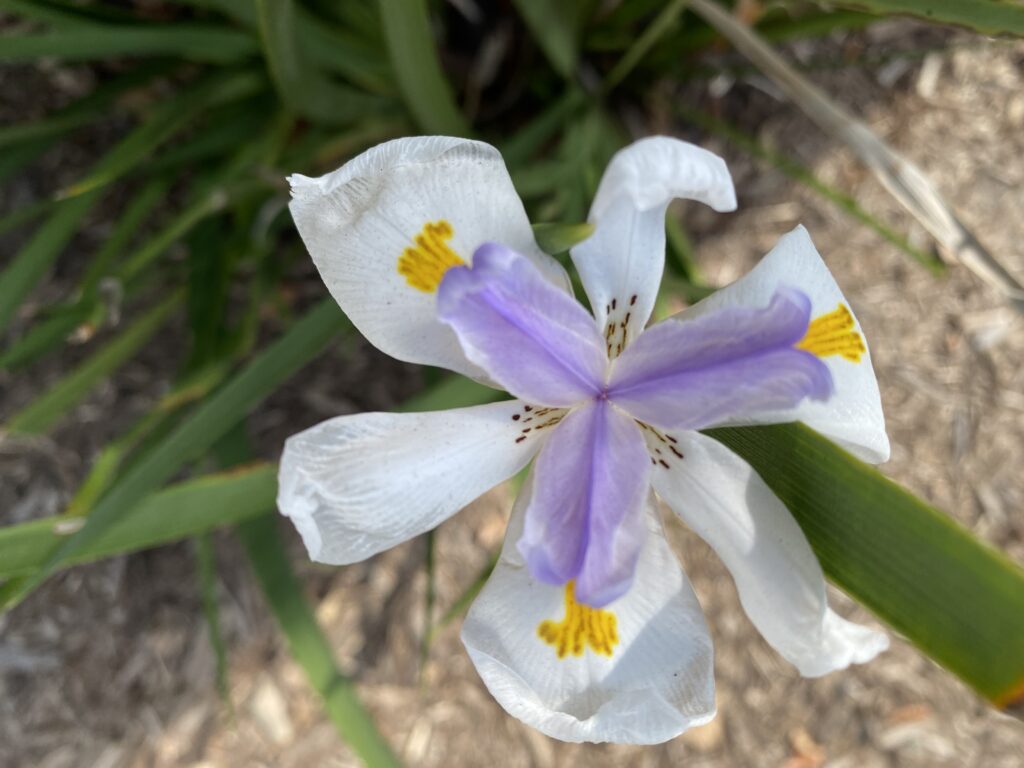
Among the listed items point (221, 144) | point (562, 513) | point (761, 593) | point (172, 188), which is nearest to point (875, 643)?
point (761, 593)

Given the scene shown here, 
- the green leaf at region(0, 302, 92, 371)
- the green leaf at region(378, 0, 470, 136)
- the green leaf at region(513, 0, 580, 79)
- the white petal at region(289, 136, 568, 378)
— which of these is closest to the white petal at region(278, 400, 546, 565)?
the white petal at region(289, 136, 568, 378)

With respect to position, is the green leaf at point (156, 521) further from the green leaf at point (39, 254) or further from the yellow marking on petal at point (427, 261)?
the green leaf at point (39, 254)

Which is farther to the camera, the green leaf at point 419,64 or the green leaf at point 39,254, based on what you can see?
the green leaf at point 39,254

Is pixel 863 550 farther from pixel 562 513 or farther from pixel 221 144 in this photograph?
pixel 221 144

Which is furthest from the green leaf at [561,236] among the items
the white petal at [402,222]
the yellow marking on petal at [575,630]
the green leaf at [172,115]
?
the green leaf at [172,115]

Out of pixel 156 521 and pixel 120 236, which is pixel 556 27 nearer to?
pixel 120 236

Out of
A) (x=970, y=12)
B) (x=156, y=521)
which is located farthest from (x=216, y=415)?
(x=970, y=12)
